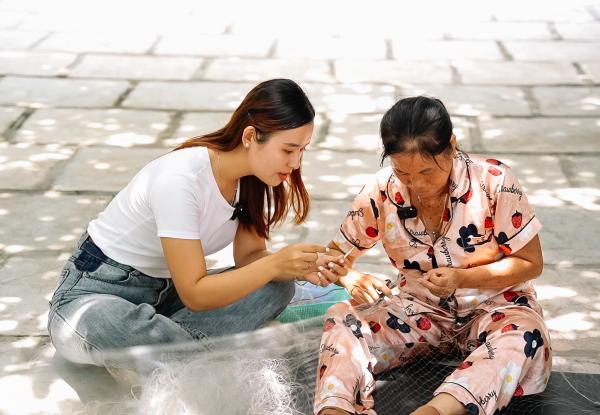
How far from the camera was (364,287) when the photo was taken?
2.87 metres

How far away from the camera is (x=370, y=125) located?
5.48 metres

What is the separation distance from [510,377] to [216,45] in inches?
197

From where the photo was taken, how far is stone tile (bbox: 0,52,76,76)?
21.2 ft

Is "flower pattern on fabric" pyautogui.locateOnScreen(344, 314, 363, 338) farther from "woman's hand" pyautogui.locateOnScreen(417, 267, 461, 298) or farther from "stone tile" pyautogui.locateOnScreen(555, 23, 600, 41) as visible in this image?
"stone tile" pyautogui.locateOnScreen(555, 23, 600, 41)

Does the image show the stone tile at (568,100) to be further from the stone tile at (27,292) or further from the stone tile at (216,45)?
the stone tile at (27,292)

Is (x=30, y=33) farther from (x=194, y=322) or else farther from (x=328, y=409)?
(x=328, y=409)

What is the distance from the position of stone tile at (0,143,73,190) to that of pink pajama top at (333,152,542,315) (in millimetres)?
2261

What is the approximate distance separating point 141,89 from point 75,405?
3.53 metres

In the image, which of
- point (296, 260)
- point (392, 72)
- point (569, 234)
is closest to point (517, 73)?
point (392, 72)

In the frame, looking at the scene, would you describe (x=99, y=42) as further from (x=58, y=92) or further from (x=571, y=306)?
(x=571, y=306)

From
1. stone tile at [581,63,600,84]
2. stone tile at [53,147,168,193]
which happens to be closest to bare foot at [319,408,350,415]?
stone tile at [53,147,168,193]

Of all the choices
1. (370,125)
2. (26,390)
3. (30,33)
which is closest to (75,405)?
(26,390)

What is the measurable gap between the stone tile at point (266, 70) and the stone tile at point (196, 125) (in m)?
0.75

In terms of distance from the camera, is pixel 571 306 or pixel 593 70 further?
pixel 593 70
